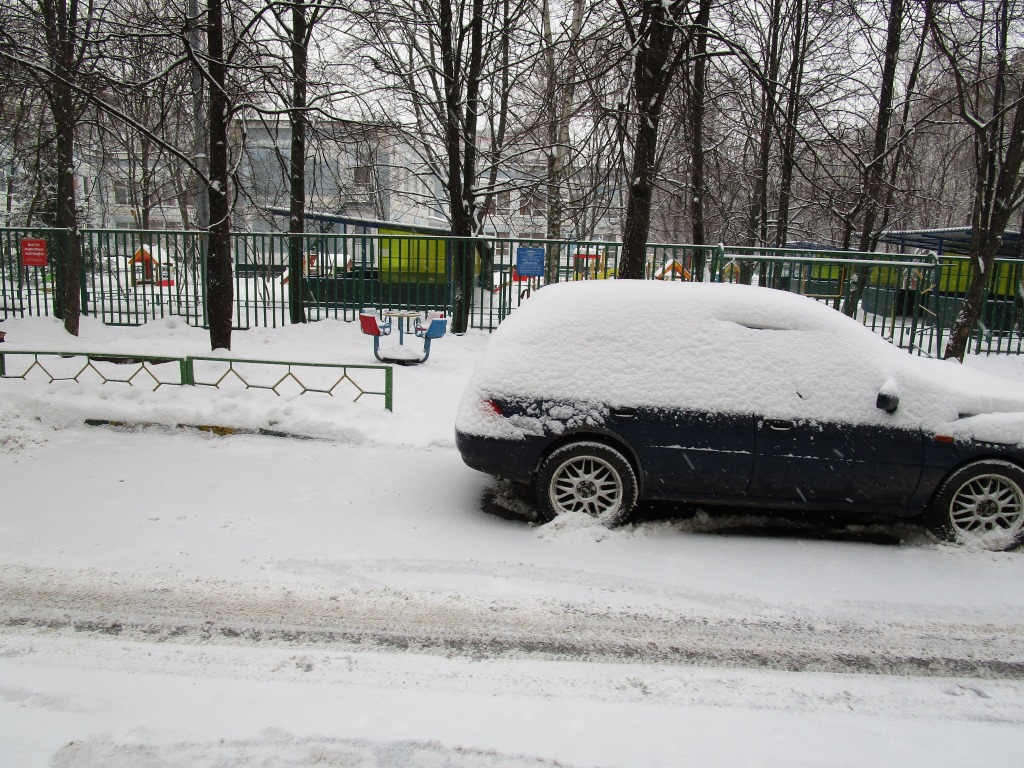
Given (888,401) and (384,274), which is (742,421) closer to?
(888,401)

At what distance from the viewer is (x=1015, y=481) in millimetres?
4895

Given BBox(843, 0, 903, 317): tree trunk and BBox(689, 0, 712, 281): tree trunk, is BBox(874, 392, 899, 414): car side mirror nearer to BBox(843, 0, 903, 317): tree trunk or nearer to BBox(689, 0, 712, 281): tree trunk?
BBox(689, 0, 712, 281): tree trunk

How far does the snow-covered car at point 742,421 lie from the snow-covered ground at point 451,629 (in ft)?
1.19

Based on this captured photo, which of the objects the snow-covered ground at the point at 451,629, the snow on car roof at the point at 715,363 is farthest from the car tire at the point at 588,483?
the snow on car roof at the point at 715,363

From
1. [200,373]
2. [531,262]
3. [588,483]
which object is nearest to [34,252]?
[200,373]

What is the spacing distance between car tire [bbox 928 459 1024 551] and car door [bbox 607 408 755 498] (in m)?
1.44

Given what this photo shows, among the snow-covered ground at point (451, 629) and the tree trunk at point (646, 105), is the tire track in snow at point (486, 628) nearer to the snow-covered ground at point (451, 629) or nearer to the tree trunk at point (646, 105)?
the snow-covered ground at point (451, 629)

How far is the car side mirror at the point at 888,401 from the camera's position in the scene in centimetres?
479

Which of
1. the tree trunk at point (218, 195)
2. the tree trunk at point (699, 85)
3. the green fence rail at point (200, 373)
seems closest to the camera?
the green fence rail at point (200, 373)

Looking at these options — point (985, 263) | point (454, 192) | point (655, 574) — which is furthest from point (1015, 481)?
point (454, 192)

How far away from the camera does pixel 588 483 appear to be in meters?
5.11

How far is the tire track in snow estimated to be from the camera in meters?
3.64

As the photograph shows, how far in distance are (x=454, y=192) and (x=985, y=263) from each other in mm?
9474

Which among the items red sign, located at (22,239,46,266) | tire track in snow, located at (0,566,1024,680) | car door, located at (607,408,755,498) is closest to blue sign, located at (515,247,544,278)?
car door, located at (607,408,755,498)
